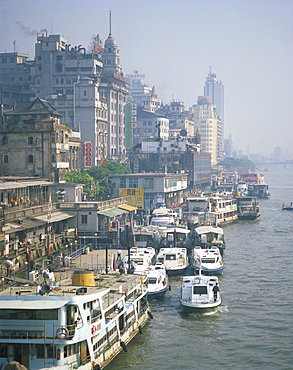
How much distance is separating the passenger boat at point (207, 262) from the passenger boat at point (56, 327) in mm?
25209

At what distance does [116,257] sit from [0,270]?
16.0 meters

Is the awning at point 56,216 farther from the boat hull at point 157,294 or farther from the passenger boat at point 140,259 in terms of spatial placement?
the boat hull at point 157,294

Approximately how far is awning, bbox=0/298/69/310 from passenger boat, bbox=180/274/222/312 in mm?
17127

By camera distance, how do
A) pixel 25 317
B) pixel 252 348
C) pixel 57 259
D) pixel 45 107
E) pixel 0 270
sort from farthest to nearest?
pixel 45 107
pixel 57 259
pixel 0 270
pixel 252 348
pixel 25 317

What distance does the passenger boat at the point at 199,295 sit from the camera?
46406 mm

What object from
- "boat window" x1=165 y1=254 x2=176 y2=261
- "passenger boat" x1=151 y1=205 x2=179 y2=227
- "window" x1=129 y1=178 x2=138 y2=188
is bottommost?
"boat window" x1=165 y1=254 x2=176 y2=261

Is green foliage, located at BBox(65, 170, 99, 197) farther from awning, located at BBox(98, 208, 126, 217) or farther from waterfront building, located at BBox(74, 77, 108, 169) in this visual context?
waterfront building, located at BBox(74, 77, 108, 169)

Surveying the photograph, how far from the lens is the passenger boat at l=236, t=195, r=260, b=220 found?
386 feet

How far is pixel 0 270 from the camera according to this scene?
49.0 m

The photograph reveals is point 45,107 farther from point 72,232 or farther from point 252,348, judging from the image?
point 252,348

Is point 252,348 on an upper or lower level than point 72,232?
lower

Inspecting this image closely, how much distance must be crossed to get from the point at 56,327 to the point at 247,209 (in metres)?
91.4

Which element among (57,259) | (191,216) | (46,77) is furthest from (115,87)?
(57,259)

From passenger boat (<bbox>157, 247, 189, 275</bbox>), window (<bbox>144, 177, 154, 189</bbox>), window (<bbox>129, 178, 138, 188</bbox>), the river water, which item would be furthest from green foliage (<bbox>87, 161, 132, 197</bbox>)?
the river water
